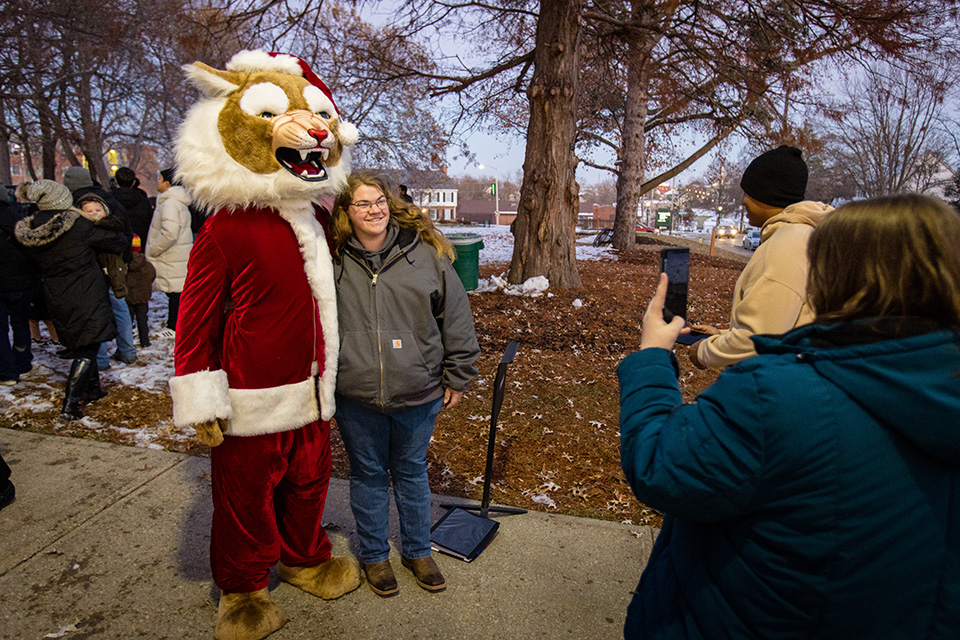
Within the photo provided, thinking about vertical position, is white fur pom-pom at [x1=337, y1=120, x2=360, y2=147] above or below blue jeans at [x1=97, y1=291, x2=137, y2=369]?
above

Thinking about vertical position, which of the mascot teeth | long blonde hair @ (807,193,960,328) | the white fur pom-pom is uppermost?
the white fur pom-pom

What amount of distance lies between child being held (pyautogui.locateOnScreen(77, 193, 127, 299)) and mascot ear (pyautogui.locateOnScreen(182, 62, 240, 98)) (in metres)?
3.84

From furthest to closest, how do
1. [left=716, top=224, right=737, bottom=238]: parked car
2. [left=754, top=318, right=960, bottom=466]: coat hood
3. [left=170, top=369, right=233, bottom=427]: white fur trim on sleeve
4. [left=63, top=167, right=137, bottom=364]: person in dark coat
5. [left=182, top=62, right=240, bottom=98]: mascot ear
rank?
[left=716, top=224, right=737, bottom=238]: parked car, [left=63, top=167, right=137, bottom=364]: person in dark coat, [left=182, top=62, right=240, bottom=98]: mascot ear, [left=170, top=369, right=233, bottom=427]: white fur trim on sleeve, [left=754, top=318, right=960, bottom=466]: coat hood

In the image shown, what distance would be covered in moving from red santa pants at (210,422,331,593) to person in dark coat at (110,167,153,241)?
6876 mm

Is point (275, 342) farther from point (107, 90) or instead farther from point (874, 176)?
point (874, 176)

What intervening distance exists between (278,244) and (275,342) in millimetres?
414

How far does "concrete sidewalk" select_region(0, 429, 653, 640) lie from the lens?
2619 mm

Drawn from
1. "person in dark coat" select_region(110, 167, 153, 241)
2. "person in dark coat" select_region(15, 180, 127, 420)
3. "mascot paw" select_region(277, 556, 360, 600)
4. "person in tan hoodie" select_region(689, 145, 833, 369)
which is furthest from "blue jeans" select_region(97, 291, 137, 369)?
"person in tan hoodie" select_region(689, 145, 833, 369)

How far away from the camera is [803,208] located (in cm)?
259

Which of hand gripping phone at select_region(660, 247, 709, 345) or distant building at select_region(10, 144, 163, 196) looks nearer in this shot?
hand gripping phone at select_region(660, 247, 709, 345)

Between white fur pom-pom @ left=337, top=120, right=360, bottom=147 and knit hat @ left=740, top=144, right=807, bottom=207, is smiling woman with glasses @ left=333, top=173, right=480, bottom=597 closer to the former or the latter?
white fur pom-pom @ left=337, top=120, right=360, bottom=147

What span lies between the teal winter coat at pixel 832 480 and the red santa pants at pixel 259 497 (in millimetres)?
1816

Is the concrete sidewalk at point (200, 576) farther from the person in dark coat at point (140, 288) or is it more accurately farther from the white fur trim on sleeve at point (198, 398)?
the person in dark coat at point (140, 288)

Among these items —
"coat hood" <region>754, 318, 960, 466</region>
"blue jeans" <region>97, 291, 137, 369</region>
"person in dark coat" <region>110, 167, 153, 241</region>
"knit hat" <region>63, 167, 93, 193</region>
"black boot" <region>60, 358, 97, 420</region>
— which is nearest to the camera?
"coat hood" <region>754, 318, 960, 466</region>
